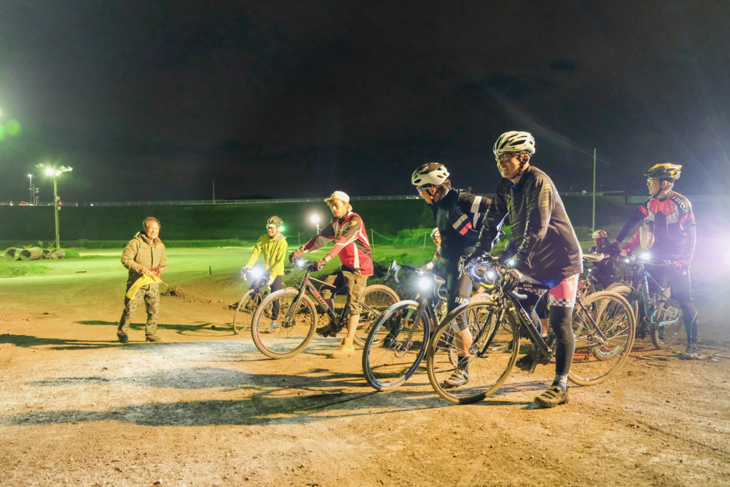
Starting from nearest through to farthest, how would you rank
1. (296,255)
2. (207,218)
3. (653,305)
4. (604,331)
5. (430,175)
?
(430,175)
(604,331)
(296,255)
(653,305)
(207,218)

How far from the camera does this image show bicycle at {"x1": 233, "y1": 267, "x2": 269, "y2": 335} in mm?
7918

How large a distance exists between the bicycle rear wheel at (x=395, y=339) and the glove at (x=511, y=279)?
0.96 meters

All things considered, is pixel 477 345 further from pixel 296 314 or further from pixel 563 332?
pixel 296 314

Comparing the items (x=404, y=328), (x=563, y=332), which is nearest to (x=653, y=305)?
(x=563, y=332)

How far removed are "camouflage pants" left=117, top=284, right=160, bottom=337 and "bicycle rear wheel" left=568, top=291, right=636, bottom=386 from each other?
6025mm

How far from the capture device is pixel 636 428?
11.7 feet

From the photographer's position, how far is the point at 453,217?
469 centimetres

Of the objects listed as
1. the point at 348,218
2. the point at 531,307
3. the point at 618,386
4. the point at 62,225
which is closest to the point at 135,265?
the point at 348,218

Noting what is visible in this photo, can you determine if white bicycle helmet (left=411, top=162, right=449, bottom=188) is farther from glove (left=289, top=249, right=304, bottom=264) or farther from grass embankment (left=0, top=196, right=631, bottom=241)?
grass embankment (left=0, top=196, right=631, bottom=241)

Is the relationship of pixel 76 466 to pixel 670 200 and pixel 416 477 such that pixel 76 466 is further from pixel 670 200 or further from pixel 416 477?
pixel 670 200

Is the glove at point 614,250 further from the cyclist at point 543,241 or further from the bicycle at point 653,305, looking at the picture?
the cyclist at point 543,241

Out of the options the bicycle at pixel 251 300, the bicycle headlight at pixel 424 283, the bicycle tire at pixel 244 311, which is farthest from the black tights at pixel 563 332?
the bicycle tire at pixel 244 311

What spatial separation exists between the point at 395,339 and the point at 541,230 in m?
1.78

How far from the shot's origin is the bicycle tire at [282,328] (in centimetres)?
604
